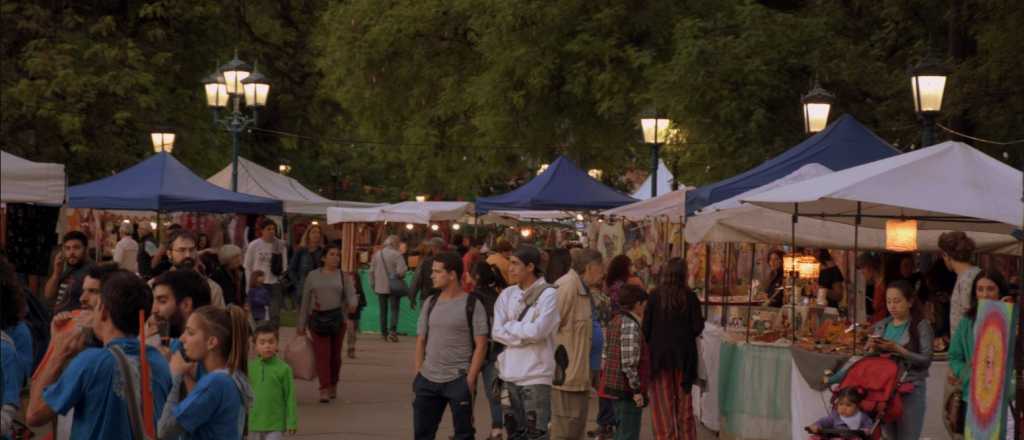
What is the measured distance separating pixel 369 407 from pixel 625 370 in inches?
209

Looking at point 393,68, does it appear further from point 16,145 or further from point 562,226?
point 16,145

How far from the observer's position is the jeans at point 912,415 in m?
11.7

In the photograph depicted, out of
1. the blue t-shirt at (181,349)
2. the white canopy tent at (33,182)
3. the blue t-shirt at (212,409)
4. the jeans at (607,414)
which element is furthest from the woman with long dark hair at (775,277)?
the blue t-shirt at (212,409)

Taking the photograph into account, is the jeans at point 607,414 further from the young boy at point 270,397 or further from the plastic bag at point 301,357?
the young boy at point 270,397

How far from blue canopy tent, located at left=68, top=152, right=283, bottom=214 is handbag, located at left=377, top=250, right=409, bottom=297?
8518mm

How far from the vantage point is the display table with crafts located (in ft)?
43.9

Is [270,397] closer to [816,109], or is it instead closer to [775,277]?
[816,109]

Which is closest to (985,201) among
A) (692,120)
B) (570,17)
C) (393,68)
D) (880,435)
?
(880,435)

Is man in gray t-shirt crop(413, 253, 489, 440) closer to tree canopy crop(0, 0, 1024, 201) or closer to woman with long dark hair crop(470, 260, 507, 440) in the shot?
woman with long dark hair crop(470, 260, 507, 440)

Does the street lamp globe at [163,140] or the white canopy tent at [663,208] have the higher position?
the street lamp globe at [163,140]

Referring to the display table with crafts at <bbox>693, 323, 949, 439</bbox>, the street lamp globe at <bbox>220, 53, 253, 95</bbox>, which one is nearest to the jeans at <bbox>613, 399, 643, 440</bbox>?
the display table with crafts at <bbox>693, 323, 949, 439</bbox>

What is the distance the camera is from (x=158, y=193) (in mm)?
19672

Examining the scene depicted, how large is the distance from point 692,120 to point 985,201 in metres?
15.2

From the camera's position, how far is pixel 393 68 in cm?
3744
